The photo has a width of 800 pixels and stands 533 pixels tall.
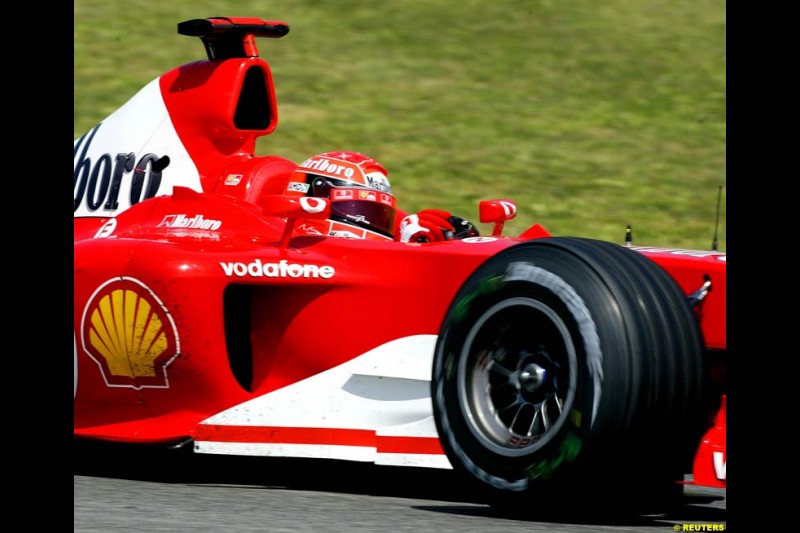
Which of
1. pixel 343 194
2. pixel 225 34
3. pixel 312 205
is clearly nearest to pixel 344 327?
pixel 312 205

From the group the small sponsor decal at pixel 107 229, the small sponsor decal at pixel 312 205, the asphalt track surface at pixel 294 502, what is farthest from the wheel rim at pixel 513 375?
the small sponsor decal at pixel 107 229

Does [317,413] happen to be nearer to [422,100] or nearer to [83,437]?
[83,437]

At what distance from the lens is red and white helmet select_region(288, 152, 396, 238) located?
612 centimetres

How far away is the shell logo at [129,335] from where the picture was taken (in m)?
5.39

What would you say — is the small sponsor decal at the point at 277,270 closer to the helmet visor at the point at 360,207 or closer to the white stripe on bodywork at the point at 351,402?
the white stripe on bodywork at the point at 351,402

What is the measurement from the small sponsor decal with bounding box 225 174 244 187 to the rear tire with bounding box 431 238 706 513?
85.3 inches

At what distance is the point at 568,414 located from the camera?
4066 millimetres

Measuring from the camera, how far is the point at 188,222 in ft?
19.7

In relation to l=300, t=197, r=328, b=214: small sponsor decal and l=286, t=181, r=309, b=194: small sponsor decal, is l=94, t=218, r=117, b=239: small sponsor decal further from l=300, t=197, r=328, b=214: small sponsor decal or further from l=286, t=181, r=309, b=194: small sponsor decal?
l=300, t=197, r=328, b=214: small sponsor decal

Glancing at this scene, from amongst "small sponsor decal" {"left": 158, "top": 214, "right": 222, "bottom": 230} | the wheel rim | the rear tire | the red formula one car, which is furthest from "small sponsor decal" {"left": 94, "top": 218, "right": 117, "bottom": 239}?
the wheel rim

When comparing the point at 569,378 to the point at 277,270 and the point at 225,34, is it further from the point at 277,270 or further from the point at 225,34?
the point at 225,34

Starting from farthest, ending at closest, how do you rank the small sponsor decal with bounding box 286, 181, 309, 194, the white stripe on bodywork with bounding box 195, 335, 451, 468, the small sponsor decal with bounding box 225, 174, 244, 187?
the small sponsor decal with bounding box 225, 174, 244, 187
the small sponsor decal with bounding box 286, 181, 309, 194
the white stripe on bodywork with bounding box 195, 335, 451, 468

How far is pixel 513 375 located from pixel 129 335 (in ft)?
5.85
